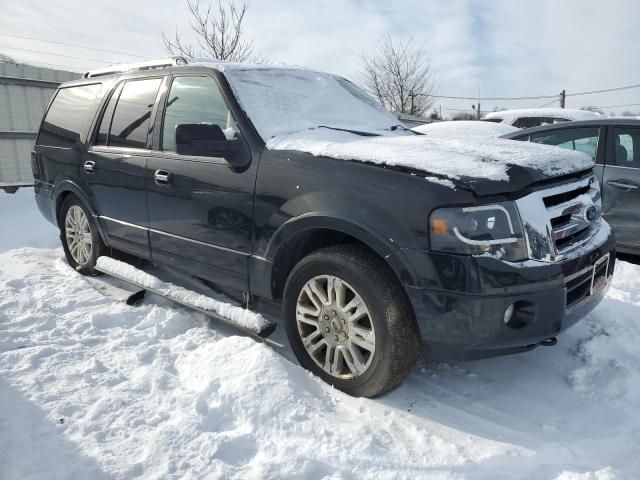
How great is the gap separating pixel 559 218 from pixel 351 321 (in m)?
1.16

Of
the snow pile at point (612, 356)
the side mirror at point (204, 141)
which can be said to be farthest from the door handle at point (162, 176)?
the snow pile at point (612, 356)

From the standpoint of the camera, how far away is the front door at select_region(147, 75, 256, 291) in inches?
119

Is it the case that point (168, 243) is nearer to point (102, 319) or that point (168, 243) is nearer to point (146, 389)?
point (102, 319)

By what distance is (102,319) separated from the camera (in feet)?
11.5

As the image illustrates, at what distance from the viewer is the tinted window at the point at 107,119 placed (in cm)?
413

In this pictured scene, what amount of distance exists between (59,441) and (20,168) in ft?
27.0

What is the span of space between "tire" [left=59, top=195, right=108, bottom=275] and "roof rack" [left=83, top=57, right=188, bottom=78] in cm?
119

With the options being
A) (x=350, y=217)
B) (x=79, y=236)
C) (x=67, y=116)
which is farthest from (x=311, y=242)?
(x=67, y=116)

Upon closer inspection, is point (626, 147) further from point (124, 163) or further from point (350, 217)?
point (124, 163)

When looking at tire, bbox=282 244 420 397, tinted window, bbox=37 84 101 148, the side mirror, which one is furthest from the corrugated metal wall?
tire, bbox=282 244 420 397

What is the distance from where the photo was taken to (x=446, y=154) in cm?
254

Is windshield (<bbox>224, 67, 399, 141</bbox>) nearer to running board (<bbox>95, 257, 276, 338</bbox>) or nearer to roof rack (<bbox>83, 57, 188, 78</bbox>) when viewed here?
roof rack (<bbox>83, 57, 188, 78</bbox>)

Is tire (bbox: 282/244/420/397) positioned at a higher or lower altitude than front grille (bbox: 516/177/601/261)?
lower

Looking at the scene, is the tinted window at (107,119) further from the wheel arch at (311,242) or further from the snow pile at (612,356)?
the snow pile at (612,356)
